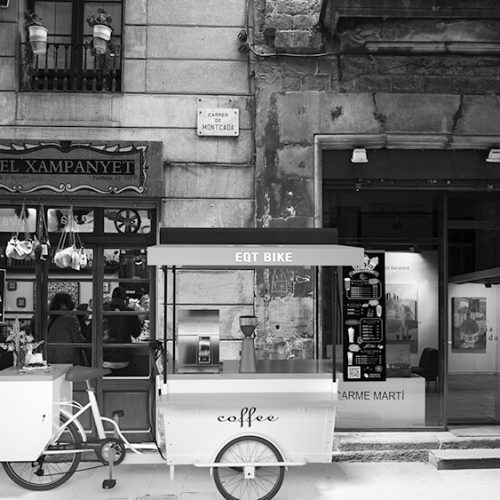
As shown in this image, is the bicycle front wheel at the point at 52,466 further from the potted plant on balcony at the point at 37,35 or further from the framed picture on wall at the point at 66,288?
the potted plant on balcony at the point at 37,35

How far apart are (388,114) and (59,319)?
5.11 m

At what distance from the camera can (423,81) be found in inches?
367

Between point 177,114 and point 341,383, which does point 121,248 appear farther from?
A: point 341,383

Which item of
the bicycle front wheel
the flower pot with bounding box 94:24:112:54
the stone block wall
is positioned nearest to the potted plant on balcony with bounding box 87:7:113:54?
the flower pot with bounding box 94:24:112:54

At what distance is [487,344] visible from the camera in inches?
416

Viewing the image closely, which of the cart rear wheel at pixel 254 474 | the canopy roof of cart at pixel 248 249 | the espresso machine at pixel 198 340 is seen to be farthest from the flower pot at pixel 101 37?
the cart rear wheel at pixel 254 474

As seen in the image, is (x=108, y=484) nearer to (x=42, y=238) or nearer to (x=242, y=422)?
(x=242, y=422)

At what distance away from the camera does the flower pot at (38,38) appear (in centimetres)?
906

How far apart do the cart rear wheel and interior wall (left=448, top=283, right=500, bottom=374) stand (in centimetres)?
416

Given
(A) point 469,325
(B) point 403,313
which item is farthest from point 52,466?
(A) point 469,325

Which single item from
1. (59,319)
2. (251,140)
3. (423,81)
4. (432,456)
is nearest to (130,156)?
(251,140)

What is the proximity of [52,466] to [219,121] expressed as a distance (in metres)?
4.69

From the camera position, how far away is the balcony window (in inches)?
372

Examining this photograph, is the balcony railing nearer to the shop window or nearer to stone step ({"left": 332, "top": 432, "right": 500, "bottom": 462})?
the shop window
